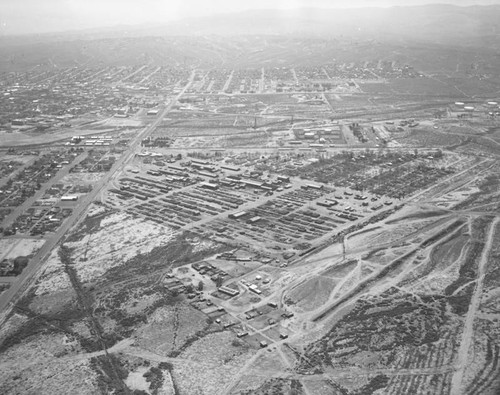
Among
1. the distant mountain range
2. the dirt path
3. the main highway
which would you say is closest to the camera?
the dirt path

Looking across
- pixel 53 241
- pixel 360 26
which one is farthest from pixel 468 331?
pixel 360 26

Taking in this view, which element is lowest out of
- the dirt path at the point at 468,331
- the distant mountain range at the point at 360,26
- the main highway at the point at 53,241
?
the dirt path at the point at 468,331

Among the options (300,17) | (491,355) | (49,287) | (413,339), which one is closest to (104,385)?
(49,287)

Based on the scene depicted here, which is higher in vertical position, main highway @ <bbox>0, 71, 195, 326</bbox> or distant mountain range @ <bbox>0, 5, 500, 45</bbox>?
distant mountain range @ <bbox>0, 5, 500, 45</bbox>

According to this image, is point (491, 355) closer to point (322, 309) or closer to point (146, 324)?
point (322, 309)

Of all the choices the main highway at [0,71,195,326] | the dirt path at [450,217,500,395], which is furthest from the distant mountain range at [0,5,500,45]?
the dirt path at [450,217,500,395]

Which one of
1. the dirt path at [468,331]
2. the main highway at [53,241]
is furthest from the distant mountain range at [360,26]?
the dirt path at [468,331]

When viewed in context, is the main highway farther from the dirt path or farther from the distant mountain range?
the distant mountain range

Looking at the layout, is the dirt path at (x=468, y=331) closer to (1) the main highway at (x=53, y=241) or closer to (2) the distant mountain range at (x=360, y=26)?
(1) the main highway at (x=53, y=241)

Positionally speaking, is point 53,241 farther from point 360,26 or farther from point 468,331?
point 360,26
